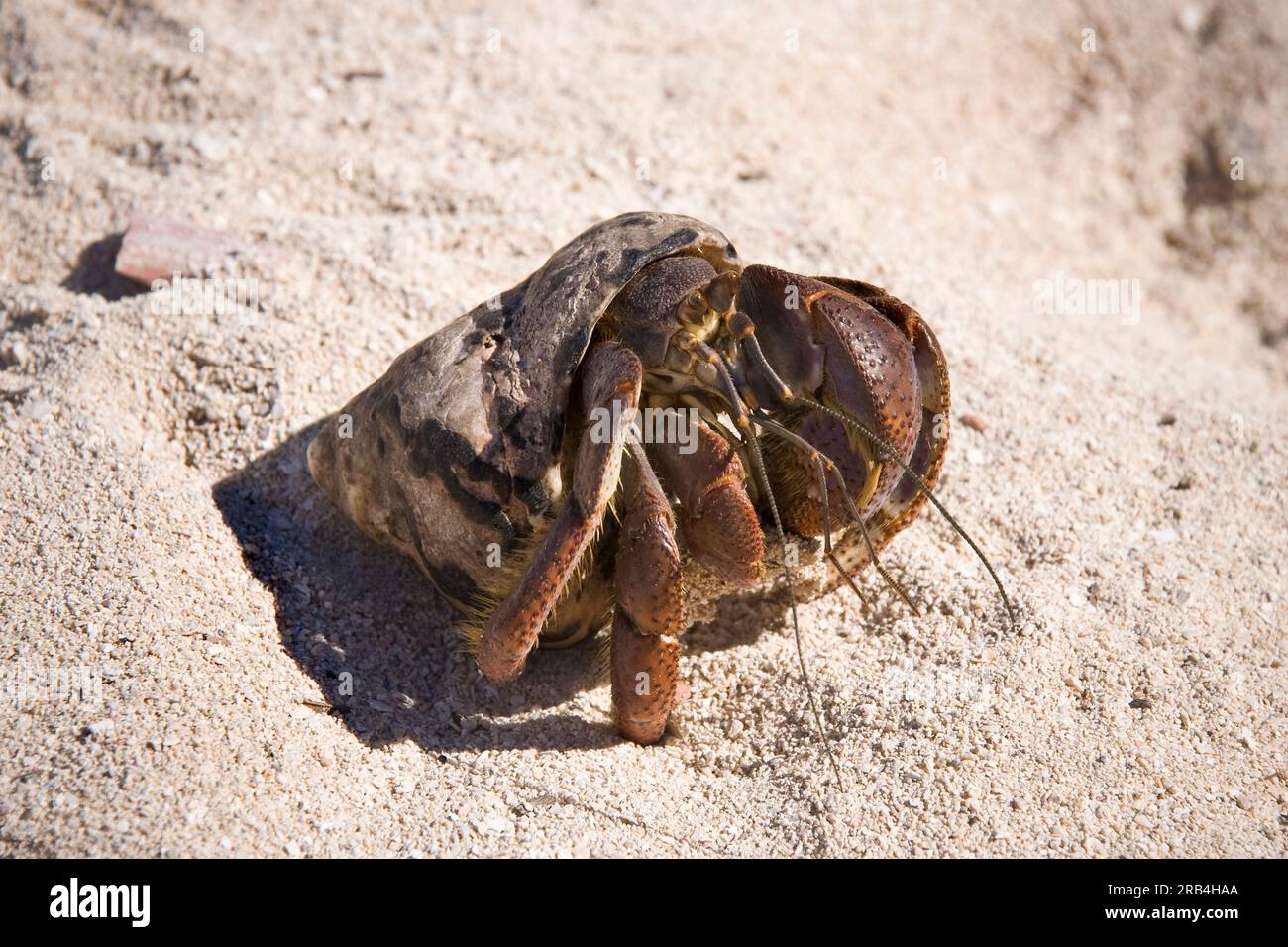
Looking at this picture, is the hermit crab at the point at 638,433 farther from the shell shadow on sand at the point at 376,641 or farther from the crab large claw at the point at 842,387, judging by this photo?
the shell shadow on sand at the point at 376,641

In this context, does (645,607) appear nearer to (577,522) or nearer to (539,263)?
(577,522)

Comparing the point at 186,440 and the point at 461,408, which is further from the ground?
the point at 461,408

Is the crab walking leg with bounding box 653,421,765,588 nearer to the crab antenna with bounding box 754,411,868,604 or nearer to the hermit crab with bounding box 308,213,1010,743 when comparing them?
the hermit crab with bounding box 308,213,1010,743

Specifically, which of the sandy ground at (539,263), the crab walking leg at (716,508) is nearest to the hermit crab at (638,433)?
the crab walking leg at (716,508)

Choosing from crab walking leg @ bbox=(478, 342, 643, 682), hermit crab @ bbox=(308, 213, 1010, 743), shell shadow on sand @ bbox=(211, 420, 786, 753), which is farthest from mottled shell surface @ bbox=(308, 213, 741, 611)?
shell shadow on sand @ bbox=(211, 420, 786, 753)

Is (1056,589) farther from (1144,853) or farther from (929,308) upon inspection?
(929,308)

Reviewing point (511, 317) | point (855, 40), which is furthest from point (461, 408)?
point (855, 40)
